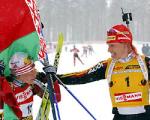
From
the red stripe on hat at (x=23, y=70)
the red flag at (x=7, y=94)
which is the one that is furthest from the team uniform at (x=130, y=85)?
the red flag at (x=7, y=94)

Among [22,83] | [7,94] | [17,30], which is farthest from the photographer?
[22,83]

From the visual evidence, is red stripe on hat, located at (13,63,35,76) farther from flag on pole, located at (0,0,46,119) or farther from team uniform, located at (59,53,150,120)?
team uniform, located at (59,53,150,120)

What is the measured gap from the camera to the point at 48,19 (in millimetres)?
100438

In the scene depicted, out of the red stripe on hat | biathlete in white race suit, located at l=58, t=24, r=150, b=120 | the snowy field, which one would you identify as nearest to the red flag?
the red stripe on hat

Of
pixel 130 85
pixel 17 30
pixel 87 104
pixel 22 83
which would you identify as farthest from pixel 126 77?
pixel 87 104

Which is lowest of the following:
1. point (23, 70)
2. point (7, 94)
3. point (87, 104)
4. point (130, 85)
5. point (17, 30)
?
point (87, 104)

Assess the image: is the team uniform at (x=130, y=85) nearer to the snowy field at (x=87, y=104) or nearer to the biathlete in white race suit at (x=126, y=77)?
the biathlete in white race suit at (x=126, y=77)

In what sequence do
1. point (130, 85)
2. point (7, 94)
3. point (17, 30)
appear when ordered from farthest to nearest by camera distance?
point (130, 85)
point (17, 30)
point (7, 94)

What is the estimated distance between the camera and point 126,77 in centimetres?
499

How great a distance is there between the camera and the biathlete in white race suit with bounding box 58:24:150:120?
4.94 meters

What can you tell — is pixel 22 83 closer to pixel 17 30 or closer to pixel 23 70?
pixel 23 70

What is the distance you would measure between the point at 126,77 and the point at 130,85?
92 mm

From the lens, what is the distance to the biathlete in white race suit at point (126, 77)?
4.94 meters

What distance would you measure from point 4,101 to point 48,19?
319ft
